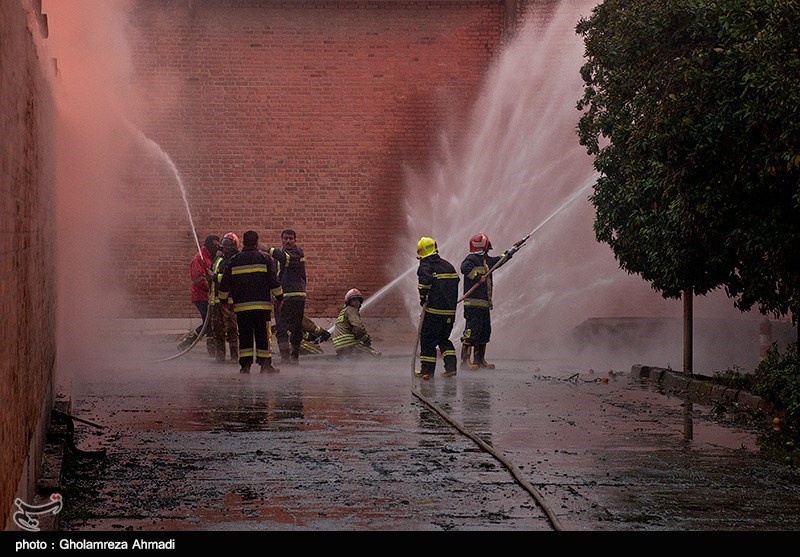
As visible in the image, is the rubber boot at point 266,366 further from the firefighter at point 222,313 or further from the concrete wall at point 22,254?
the concrete wall at point 22,254

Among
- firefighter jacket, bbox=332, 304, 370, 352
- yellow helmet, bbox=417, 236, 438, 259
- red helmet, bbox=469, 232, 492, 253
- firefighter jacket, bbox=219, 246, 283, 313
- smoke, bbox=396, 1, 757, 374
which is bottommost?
firefighter jacket, bbox=332, 304, 370, 352

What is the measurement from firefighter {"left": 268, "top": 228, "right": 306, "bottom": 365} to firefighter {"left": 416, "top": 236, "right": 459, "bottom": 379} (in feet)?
9.29

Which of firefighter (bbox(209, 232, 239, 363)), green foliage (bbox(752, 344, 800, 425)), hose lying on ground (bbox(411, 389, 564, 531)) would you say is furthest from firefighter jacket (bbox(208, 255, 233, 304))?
green foliage (bbox(752, 344, 800, 425))

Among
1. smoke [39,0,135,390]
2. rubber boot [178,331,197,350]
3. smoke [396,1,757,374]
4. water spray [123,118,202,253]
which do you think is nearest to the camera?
smoke [39,0,135,390]

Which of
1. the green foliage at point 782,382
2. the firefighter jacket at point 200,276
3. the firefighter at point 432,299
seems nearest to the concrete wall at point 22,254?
the green foliage at point 782,382

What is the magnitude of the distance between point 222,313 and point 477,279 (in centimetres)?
380

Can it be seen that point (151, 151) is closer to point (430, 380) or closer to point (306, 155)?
point (306, 155)

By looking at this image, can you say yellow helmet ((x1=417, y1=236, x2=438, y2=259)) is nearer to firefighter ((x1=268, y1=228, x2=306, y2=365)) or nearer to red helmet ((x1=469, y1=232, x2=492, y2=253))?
red helmet ((x1=469, y1=232, x2=492, y2=253))

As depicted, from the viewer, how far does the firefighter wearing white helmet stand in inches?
706

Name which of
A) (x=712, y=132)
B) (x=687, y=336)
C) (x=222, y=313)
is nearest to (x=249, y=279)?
(x=222, y=313)

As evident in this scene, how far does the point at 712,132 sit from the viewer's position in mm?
10820

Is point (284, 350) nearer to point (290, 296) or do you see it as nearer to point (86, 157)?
point (290, 296)

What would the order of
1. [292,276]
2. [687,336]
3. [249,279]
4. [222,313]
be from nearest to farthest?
[687,336] → [249,279] → [292,276] → [222,313]
